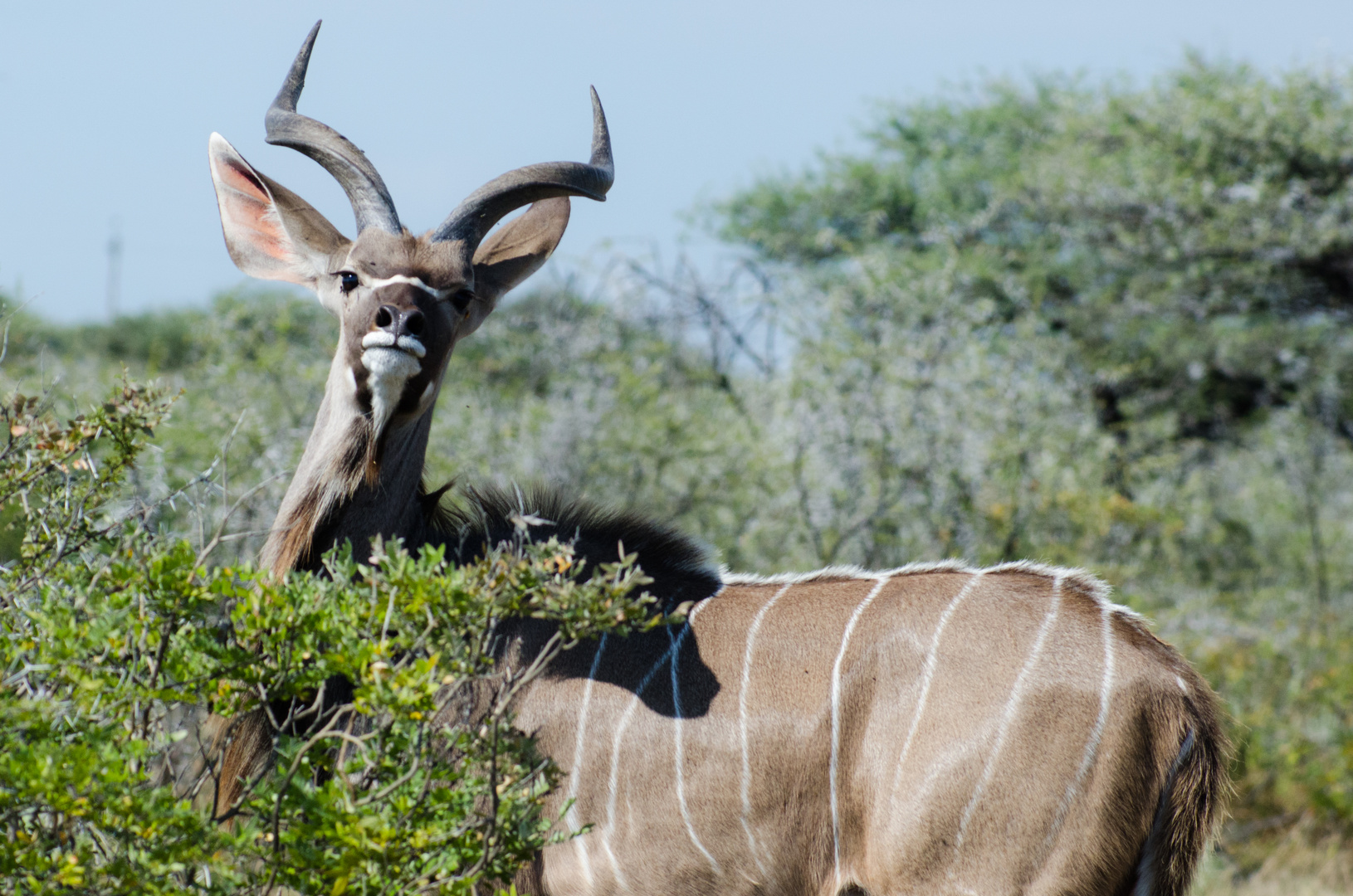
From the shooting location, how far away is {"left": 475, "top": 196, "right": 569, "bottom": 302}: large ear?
3.83 meters

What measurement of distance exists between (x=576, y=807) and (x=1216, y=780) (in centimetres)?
145

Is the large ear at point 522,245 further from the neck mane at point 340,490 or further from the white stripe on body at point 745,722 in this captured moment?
the white stripe on body at point 745,722

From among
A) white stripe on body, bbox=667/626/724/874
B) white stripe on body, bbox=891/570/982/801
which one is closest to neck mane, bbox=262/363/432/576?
white stripe on body, bbox=667/626/724/874

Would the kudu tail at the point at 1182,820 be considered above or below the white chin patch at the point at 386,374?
below

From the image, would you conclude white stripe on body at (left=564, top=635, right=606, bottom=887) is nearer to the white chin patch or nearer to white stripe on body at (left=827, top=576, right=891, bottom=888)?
white stripe on body at (left=827, top=576, right=891, bottom=888)

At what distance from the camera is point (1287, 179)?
9727 mm

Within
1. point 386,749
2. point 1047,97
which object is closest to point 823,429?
point 386,749

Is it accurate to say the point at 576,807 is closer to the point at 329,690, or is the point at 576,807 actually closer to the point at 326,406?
the point at 329,690

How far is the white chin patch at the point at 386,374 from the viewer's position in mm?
3043

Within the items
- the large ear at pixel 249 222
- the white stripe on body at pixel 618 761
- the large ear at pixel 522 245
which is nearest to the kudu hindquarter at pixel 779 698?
the white stripe on body at pixel 618 761

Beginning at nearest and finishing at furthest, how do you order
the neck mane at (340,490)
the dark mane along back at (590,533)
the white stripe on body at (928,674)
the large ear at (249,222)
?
the white stripe on body at (928,674)
the neck mane at (340,490)
the dark mane along back at (590,533)
the large ear at (249,222)

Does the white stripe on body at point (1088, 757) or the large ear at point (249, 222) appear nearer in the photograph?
the white stripe on body at point (1088, 757)

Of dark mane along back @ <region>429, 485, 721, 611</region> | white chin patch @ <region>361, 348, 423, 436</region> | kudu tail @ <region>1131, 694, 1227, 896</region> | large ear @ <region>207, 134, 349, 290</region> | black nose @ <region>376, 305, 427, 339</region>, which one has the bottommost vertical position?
kudu tail @ <region>1131, 694, 1227, 896</region>

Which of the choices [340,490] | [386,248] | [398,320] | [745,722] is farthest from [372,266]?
[745,722]
